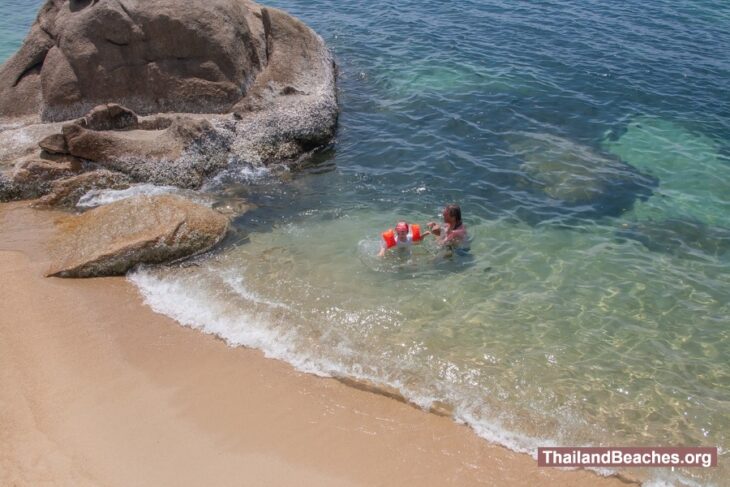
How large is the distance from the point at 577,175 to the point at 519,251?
3.04 meters

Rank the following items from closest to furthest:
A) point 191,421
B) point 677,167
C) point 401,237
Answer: point 191,421 → point 401,237 → point 677,167

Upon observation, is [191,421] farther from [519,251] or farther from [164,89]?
[164,89]

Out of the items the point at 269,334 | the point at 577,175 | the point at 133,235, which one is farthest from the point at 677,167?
the point at 133,235

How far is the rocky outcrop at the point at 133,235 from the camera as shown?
8852 mm

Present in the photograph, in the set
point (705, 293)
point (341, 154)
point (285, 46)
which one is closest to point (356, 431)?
point (705, 293)

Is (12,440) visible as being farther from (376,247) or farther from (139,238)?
(376,247)

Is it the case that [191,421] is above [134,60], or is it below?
below

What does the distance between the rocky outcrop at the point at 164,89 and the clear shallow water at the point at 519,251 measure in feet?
2.66

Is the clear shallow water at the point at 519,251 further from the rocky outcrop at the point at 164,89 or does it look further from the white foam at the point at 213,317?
the rocky outcrop at the point at 164,89

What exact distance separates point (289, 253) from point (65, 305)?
3.26 meters

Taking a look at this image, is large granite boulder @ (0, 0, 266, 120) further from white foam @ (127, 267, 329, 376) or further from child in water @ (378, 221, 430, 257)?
child in water @ (378, 221, 430, 257)

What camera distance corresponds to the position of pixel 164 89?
41.7ft

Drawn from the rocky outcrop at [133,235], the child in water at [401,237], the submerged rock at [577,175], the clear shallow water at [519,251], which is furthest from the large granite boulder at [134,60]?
the submerged rock at [577,175]

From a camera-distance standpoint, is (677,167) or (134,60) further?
(134,60)
